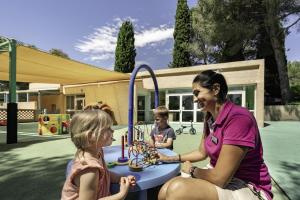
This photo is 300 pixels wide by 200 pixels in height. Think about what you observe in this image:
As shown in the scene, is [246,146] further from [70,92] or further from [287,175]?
[70,92]

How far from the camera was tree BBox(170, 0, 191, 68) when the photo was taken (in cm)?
2486

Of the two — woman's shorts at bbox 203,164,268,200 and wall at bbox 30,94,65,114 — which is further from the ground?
wall at bbox 30,94,65,114

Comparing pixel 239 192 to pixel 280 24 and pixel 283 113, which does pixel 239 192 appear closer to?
pixel 283 113

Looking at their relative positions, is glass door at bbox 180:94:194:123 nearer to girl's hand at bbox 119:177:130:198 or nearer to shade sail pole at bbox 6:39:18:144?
shade sail pole at bbox 6:39:18:144

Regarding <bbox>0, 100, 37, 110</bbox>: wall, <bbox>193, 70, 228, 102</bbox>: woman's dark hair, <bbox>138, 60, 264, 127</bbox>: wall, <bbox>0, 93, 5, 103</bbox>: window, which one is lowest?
<bbox>0, 100, 37, 110</bbox>: wall

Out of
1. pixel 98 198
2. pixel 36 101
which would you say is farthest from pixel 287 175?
pixel 36 101

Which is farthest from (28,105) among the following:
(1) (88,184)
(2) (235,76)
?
(1) (88,184)

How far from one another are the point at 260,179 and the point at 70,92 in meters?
21.0

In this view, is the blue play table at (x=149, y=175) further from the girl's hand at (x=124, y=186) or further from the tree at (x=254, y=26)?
the tree at (x=254, y=26)

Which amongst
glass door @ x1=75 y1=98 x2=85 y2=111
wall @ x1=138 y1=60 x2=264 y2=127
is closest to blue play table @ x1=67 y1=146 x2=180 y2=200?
wall @ x1=138 y1=60 x2=264 y2=127

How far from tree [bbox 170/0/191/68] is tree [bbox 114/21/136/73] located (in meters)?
4.99

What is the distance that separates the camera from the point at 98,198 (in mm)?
1645

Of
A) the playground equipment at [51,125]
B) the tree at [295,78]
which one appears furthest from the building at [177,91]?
the tree at [295,78]

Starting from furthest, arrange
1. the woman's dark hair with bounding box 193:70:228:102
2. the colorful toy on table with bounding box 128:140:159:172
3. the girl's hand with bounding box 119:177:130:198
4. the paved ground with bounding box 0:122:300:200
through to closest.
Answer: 1. the paved ground with bounding box 0:122:300:200
2. the colorful toy on table with bounding box 128:140:159:172
3. the woman's dark hair with bounding box 193:70:228:102
4. the girl's hand with bounding box 119:177:130:198
